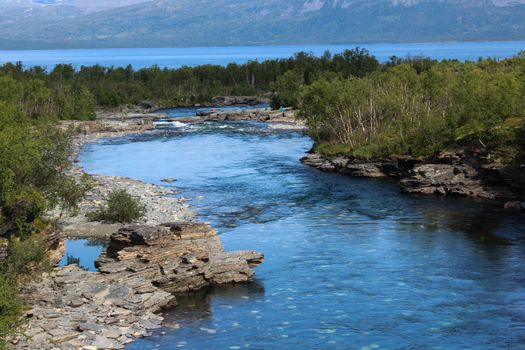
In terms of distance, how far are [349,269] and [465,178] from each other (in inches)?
1120

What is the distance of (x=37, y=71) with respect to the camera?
649ft

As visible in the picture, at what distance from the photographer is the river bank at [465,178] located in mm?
63719

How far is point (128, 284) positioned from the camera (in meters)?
38.2

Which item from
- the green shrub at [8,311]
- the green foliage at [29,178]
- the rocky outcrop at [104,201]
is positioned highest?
the green foliage at [29,178]

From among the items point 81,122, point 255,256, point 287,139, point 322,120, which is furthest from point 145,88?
point 255,256

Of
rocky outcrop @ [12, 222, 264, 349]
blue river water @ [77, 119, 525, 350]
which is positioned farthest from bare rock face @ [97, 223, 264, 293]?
blue river water @ [77, 119, 525, 350]

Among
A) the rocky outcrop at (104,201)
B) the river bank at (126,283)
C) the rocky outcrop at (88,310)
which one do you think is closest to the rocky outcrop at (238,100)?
the rocky outcrop at (104,201)

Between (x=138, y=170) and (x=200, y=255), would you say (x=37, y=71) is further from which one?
(x=200, y=255)

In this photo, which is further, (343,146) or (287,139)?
(287,139)

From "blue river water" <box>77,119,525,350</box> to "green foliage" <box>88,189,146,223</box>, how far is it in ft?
19.1

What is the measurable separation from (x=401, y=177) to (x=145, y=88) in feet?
433

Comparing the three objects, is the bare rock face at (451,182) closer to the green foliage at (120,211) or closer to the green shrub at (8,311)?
the green foliage at (120,211)

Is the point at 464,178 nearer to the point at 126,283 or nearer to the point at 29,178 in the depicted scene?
the point at 126,283

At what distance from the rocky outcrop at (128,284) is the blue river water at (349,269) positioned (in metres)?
1.16
